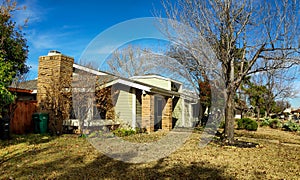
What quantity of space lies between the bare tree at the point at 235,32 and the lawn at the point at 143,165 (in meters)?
2.39

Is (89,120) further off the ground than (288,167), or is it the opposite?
(89,120)

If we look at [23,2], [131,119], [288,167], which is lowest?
[288,167]

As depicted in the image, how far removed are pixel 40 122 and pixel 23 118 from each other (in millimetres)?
922

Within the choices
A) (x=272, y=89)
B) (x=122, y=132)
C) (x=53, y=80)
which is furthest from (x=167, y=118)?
(x=272, y=89)

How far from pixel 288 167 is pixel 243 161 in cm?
110

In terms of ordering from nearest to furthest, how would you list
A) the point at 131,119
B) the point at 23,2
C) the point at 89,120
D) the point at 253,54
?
the point at 253,54 → the point at 89,120 → the point at 23,2 → the point at 131,119

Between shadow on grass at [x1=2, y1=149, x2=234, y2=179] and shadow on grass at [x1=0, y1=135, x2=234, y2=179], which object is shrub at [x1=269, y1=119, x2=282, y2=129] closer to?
shadow on grass at [x1=0, y1=135, x2=234, y2=179]

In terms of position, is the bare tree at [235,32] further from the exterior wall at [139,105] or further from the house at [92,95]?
the exterior wall at [139,105]

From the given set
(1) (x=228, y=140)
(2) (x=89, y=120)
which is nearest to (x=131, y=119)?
(2) (x=89, y=120)

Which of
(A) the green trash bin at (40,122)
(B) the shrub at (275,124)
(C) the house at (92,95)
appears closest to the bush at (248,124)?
(B) the shrub at (275,124)

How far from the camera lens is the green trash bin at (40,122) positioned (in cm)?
1095

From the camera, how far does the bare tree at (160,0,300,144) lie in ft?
29.0

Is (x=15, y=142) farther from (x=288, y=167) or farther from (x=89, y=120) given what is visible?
(x=288, y=167)

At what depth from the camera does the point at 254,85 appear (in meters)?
27.3
